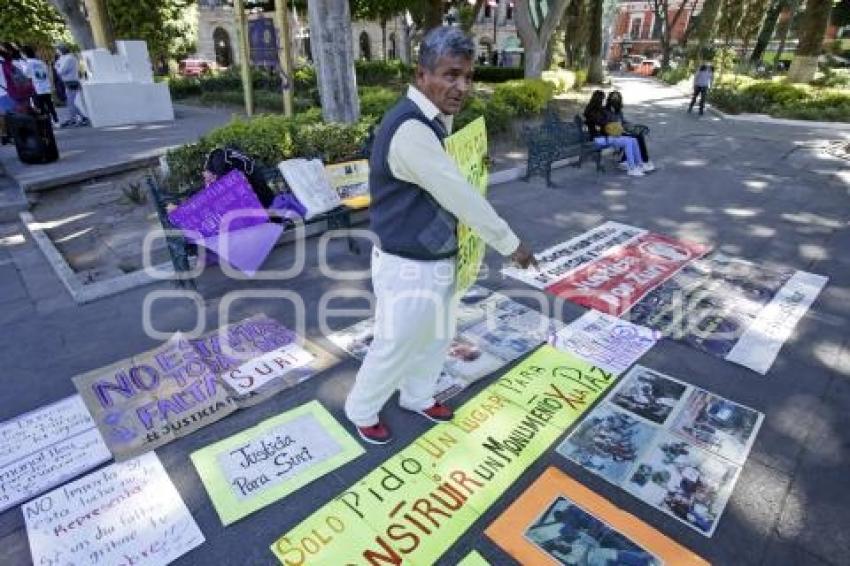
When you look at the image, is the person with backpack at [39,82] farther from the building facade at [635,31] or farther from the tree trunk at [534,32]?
the building facade at [635,31]

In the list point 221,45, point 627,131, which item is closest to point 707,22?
point 627,131

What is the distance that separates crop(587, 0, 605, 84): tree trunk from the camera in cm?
2120

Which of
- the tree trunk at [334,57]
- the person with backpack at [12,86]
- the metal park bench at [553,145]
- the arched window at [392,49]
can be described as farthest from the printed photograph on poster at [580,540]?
the arched window at [392,49]

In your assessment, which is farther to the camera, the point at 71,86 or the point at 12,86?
the point at 71,86

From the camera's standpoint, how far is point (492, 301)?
14.4 feet

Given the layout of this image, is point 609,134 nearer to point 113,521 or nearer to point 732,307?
point 732,307

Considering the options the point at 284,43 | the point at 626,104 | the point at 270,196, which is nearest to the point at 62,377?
the point at 270,196

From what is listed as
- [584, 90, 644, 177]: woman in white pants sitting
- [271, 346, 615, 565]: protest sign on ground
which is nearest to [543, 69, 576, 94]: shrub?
[584, 90, 644, 177]: woman in white pants sitting

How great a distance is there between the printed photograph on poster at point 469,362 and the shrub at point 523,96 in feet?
28.4

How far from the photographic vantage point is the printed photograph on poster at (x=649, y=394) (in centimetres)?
307

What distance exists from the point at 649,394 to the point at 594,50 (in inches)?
910

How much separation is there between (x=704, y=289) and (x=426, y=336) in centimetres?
329

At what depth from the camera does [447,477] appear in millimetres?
2582

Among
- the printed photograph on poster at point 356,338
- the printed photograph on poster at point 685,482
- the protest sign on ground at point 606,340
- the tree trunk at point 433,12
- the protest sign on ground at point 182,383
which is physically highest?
the tree trunk at point 433,12
